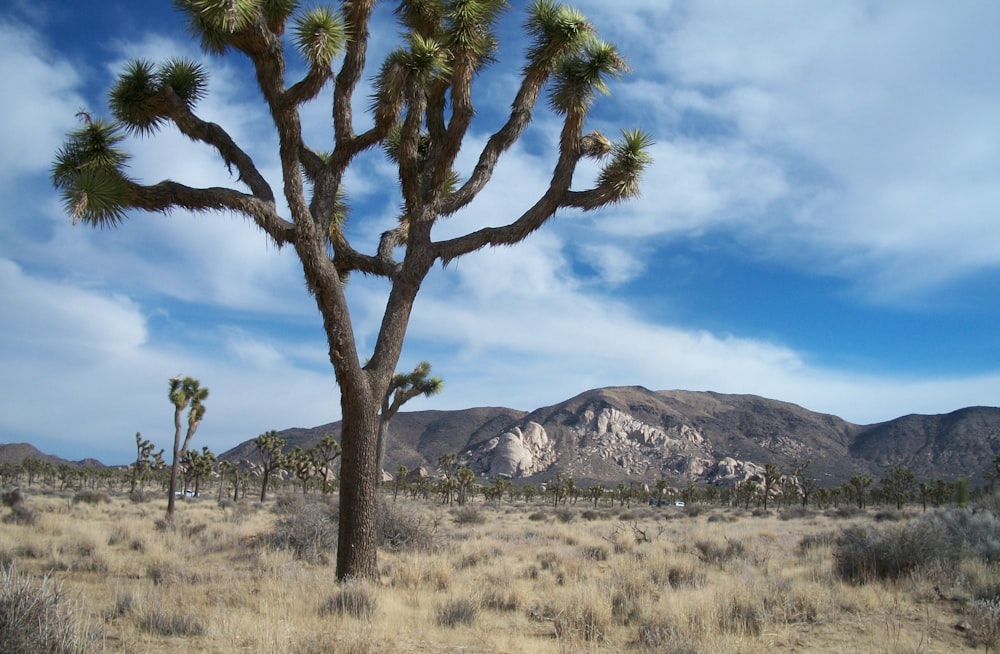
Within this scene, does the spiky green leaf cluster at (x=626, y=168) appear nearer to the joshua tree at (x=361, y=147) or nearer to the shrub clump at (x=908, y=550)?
the joshua tree at (x=361, y=147)

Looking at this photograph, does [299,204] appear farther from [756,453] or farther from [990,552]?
[756,453]

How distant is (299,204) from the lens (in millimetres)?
8016

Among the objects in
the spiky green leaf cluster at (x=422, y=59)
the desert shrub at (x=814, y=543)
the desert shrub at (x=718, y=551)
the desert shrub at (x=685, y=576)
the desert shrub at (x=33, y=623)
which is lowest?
the desert shrub at (x=814, y=543)

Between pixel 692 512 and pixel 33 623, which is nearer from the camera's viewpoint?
pixel 33 623

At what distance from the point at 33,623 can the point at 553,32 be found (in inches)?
366

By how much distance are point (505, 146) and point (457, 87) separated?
1.13 metres

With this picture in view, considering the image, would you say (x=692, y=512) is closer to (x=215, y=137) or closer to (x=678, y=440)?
(x=215, y=137)

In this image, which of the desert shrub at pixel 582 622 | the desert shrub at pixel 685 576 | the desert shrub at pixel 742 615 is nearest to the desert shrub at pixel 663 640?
the desert shrub at pixel 582 622

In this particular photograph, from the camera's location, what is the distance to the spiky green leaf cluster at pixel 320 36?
8.01 metres

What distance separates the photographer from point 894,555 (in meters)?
Answer: 8.64

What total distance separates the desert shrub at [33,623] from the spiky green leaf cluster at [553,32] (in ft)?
28.8

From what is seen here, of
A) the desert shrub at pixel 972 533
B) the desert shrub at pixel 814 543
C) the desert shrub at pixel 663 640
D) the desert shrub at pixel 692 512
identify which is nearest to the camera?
the desert shrub at pixel 663 640

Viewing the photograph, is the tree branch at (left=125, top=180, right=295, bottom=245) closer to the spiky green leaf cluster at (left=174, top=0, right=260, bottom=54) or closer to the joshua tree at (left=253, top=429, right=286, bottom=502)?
the spiky green leaf cluster at (left=174, top=0, right=260, bottom=54)

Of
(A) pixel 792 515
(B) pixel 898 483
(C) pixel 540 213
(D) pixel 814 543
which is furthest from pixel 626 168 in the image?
(B) pixel 898 483
